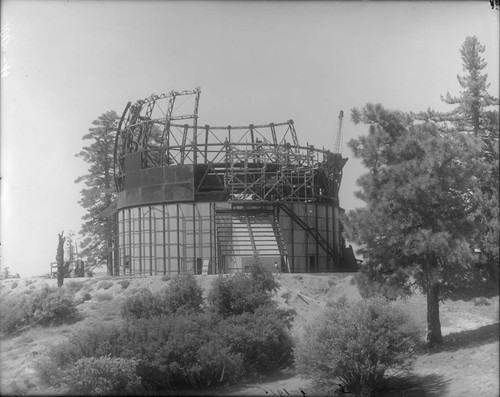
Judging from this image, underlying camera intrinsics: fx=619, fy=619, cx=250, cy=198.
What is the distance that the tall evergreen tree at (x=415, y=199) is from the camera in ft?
83.9

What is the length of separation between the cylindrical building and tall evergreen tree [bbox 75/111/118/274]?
4492 millimetres

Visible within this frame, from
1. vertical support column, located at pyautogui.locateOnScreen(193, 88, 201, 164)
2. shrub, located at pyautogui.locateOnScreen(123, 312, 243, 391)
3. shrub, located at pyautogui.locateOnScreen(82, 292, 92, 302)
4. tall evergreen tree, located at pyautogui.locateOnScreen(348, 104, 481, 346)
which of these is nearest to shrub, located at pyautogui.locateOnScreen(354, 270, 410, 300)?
tall evergreen tree, located at pyautogui.locateOnScreen(348, 104, 481, 346)

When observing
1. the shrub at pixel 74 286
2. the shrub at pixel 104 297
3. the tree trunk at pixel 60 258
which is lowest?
the shrub at pixel 104 297

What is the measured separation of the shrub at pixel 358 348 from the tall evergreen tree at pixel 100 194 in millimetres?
31378

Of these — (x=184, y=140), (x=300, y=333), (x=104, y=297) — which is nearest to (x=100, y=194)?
(x=184, y=140)

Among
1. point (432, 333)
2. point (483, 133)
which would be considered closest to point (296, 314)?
point (432, 333)

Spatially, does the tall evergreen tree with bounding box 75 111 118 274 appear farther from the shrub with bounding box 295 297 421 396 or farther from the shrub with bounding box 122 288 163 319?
the shrub with bounding box 295 297 421 396

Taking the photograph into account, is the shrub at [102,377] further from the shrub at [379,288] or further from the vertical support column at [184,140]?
the vertical support column at [184,140]

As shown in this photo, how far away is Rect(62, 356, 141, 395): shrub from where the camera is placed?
70.9ft

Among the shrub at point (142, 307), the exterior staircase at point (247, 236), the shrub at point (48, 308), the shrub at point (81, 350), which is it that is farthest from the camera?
the exterior staircase at point (247, 236)

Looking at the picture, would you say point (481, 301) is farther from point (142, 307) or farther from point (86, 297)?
point (86, 297)

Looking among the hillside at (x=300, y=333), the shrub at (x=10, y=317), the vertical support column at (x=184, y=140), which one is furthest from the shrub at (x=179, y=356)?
the vertical support column at (x=184, y=140)

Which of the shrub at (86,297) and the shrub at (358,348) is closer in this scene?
the shrub at (358,348)

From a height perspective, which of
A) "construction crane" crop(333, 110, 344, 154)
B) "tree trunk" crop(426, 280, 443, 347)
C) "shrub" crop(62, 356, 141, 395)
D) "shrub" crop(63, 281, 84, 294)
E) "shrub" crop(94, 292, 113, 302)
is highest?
"construction crane" crop(333, 110, 344, 154)
